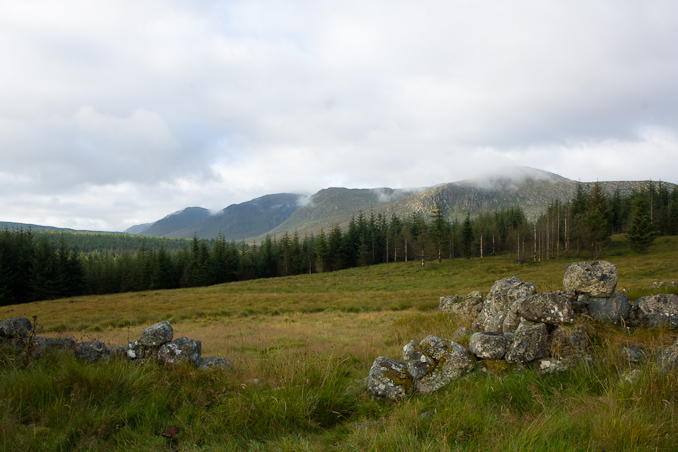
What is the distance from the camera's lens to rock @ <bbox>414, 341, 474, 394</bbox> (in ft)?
16.8

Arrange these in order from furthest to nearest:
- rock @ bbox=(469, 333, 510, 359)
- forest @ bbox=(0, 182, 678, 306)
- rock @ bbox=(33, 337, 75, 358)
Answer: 1. forest @ bbox=(0, 182, 678, 306)
2. rock @ bbox=(33, 337, 75, 358)
3. rock @ bbox=(469, 333, 510, 359)

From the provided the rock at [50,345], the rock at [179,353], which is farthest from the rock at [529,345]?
the rock at [50,345]

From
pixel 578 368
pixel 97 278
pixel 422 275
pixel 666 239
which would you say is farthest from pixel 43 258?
pixel 666 239

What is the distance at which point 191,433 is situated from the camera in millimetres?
3918

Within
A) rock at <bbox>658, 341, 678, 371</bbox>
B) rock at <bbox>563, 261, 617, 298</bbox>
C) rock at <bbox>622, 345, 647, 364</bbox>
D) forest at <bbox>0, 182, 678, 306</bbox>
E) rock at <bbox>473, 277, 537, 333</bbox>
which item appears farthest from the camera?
forest at <bbox>0, 182, 678, 306</bbox>

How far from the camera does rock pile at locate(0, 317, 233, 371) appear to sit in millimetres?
5965

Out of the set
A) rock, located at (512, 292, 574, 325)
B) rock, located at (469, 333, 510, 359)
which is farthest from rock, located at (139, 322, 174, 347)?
rock, located at (512, 292, 574, 325)

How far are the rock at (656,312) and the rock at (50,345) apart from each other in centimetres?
1149

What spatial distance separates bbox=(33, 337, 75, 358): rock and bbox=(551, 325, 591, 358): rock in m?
9.14

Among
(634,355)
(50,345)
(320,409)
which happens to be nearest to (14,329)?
(50,345)

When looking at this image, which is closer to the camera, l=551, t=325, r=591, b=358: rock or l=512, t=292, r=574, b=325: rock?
l=551, t=325, r=591, b=358: rock

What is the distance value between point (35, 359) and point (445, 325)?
1105 centimetres

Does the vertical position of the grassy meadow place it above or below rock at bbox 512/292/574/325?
below

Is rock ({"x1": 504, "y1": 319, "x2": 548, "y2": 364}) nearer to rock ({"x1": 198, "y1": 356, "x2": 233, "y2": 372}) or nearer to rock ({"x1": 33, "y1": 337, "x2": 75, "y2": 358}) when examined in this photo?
rock ({"x1": 198, "y1": 356, "x2": 233, "y2": 372})
